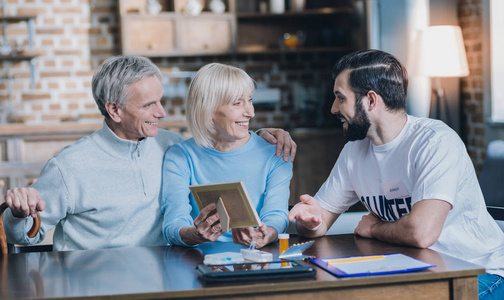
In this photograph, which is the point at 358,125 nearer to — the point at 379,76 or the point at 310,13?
the point at 379,76

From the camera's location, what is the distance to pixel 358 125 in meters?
2.11

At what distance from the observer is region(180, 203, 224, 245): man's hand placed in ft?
5.99

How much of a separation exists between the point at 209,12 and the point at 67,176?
4.00 m

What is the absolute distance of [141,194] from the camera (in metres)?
2.23

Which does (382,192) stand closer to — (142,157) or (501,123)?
(142,157)

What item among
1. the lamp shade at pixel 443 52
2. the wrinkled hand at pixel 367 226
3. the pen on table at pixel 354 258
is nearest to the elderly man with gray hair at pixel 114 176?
the wrinkled hand at pixel 367 226

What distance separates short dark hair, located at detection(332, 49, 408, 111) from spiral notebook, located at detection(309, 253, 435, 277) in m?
0.61

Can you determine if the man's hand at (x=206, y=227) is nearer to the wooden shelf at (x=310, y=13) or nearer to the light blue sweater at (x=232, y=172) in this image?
the light blue sweater at (x=232, y=172)

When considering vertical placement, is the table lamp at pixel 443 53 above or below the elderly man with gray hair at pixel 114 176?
above

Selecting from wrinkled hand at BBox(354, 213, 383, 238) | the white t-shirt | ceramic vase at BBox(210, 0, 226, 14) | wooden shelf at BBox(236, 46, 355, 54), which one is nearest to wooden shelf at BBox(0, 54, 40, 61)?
ceramic vase at BBox(210, 0, 226, 14)

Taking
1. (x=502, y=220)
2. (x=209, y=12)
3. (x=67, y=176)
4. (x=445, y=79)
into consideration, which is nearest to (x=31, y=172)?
(x=209, y=12)

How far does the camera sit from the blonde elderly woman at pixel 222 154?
2.19 meters

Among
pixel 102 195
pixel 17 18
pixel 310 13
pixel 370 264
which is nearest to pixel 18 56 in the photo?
pixel 17 18

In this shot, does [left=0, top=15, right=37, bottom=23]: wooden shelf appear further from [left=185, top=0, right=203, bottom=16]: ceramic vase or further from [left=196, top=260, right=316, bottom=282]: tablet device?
[left=196, top=260, right=316, bottom=282]: tablet device
